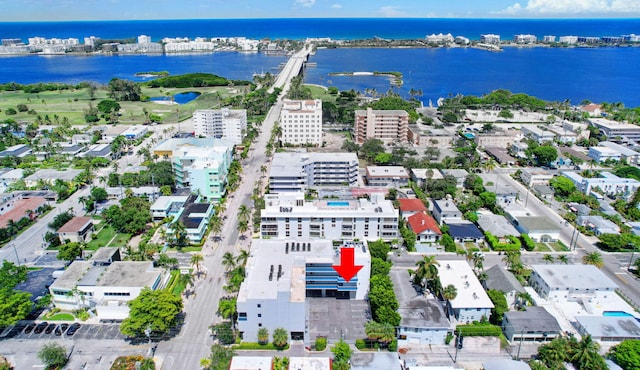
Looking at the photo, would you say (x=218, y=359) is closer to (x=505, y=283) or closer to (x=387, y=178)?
(x=505, y=283)

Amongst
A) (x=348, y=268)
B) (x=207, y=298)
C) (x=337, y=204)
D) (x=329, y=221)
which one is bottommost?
(x=207, y=298)

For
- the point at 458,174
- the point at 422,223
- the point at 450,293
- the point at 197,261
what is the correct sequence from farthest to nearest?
1. the point at 458,174
2. the point at 422,223
3. the point at 197,261
4. the point at 450,293

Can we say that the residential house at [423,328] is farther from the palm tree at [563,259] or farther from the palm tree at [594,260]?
the palm tree at [594,260]

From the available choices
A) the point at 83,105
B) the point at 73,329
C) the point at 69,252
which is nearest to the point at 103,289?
the point at 73,329

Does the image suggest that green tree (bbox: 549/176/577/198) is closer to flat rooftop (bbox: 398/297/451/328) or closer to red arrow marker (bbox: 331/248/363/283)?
flat rooftop (bbox: 398/297/451/328)

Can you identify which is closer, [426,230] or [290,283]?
[290,283]

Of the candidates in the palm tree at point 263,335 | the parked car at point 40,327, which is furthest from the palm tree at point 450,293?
the parked car at point 40,327

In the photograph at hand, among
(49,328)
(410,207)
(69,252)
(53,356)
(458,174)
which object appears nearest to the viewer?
(53,356)
